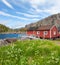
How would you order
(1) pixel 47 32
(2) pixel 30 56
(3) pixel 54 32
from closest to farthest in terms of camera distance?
(2) pixel 30 56 < (1) pixel 47 32 < (3) pixel 54 32

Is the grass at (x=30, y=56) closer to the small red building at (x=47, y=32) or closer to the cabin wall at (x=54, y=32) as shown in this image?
the small red building at (x=47, y=32)

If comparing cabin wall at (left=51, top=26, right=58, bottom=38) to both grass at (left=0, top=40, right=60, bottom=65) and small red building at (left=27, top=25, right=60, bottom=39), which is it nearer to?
small red building at (left=27, top=25, right=60, bottom=39)

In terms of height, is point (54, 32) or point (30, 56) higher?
point (54, 32)

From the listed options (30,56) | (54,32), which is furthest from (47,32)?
(30,56)

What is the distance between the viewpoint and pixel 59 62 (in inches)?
343

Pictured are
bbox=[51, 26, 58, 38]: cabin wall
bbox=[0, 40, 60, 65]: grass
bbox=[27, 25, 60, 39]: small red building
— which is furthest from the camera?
bbox=[51, 26, 58, 38]: cabin wall

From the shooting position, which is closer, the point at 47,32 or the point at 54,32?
the point at 47,32

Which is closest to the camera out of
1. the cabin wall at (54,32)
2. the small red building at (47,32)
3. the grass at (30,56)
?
the grass at (30,56)

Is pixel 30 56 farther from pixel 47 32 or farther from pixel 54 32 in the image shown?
pixel 54 32

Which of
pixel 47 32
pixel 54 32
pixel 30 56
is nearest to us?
pixel 30 56

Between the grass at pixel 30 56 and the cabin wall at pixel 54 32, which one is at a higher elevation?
the cabin wall at pixel 54 32

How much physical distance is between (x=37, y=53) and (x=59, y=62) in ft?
6.19

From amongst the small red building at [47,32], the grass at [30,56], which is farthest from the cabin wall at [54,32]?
the grass at [30,56]

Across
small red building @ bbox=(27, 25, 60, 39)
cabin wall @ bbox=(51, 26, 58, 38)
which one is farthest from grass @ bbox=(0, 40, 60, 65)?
cabin wall @ bbox=(51, 26, 58, 38)
